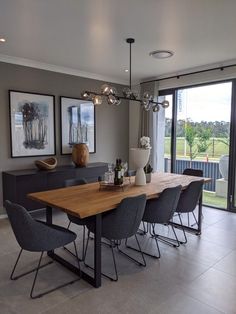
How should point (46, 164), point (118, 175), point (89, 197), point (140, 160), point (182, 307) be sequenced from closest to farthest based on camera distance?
point (182, 307) → point (89, 197) → point (118, 175) → point (140, 160) → point (46, 164)

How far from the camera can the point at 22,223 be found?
2.22 meters

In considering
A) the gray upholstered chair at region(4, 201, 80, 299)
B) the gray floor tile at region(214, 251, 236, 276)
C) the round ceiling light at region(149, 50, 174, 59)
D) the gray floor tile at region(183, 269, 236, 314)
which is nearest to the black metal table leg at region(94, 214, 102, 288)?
the gray upholstered chair at region(4, 201, 80, 299)

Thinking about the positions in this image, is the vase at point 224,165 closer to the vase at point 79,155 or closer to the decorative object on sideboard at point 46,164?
the vase at point 79,155

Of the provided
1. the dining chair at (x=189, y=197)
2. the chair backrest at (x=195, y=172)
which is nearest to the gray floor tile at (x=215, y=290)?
the dining chair at (x=189, y=197)

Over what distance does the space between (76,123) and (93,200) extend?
2960 millimetres

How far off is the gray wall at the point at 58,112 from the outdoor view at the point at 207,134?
132 cm

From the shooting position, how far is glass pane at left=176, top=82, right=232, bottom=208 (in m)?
4.93

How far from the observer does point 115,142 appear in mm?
6203

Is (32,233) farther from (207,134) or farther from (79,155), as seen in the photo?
(207,134)

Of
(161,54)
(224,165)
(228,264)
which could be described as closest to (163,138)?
(224,165)

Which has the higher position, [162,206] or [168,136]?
[168,136]

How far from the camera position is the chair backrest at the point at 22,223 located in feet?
7.22

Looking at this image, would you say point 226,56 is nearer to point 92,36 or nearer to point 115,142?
point 92,36

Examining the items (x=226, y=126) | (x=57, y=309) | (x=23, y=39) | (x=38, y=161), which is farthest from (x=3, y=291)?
(x=226, y=126)
